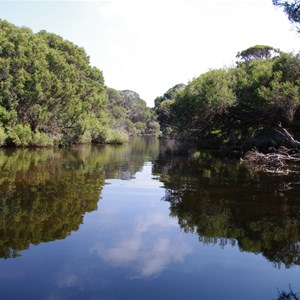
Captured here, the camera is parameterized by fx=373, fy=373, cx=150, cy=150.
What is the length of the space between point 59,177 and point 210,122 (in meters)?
29.3

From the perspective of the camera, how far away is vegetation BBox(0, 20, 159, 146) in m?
38.8

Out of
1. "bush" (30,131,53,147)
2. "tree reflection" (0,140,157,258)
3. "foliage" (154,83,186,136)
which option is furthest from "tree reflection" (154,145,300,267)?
"foliage" (154,83,186,136)

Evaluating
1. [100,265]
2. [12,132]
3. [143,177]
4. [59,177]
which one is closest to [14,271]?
[100,265]

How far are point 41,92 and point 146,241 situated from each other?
33898mm

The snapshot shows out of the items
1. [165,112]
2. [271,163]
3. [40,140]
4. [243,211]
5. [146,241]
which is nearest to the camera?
[146,241]

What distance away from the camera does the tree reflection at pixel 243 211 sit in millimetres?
9422

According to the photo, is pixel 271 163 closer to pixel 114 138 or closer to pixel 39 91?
pixel 39 91

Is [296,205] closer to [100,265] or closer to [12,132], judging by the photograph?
[100,265]

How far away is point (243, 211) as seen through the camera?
12500mm

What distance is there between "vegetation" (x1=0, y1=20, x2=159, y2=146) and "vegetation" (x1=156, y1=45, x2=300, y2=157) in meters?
15.5

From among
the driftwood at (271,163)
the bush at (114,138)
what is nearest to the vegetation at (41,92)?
the bush at (114,138)

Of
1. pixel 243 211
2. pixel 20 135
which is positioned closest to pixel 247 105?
pixel 20 135

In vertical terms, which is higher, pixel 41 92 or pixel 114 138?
pixel 41 92

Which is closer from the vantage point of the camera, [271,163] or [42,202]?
[42,202]
